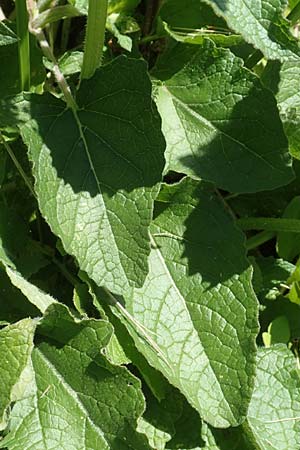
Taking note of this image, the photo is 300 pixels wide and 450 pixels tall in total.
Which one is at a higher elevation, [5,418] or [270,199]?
[270,199]

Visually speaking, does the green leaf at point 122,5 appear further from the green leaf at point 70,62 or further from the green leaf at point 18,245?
the green leaf at point 18,245

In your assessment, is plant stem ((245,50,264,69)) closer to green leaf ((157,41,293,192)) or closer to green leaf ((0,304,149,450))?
green leaf ((157,41,293,192))

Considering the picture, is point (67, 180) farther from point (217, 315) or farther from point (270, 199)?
point (270, 199)

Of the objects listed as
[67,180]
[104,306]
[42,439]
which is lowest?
[42,439]

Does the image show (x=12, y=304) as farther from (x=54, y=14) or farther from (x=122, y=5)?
(x=122, y=5)

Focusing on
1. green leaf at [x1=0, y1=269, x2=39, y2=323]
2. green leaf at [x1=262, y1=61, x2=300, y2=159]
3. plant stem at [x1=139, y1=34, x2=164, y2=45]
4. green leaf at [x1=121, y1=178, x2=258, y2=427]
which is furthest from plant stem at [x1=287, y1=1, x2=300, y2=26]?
green leaf at [x1=0, y1=269, x2=39, y2=323]

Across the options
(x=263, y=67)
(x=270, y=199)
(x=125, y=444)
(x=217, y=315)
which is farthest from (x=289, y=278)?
(x=125, y=444)

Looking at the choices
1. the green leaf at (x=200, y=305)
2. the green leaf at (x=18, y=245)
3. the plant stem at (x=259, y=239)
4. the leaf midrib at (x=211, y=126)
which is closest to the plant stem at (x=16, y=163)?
the green leaf at (x=18, y=245)

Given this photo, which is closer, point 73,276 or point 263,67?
point 73,276
